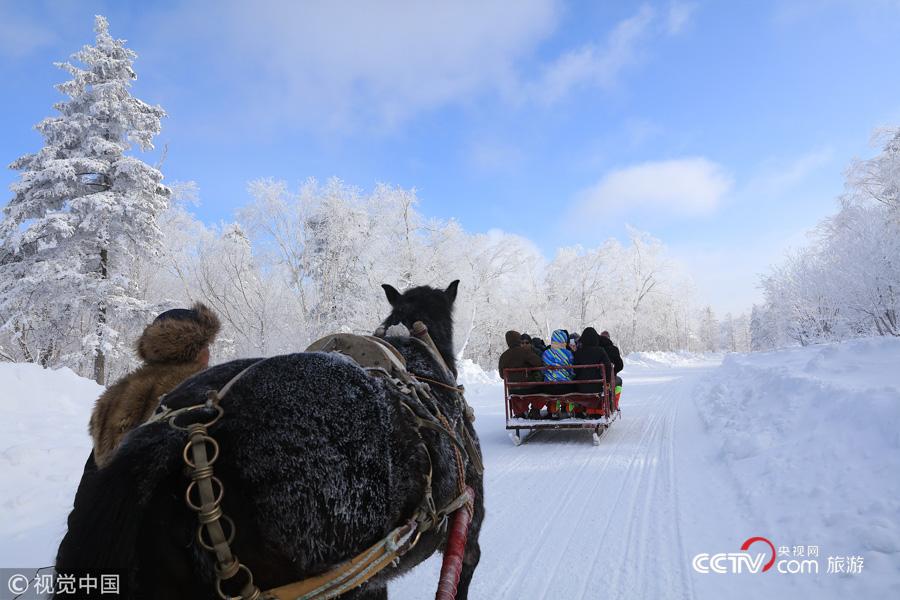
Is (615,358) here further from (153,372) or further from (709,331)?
(709,331)

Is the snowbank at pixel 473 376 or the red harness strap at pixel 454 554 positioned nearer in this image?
the red harness strap at pixel 454 554

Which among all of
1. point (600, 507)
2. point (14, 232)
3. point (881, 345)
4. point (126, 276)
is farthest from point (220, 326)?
point (14, 232)

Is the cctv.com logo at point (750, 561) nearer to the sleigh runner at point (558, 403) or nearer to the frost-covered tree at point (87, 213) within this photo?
the sleigh runner at point (558, 403)

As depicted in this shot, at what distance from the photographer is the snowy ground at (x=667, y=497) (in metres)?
2.95

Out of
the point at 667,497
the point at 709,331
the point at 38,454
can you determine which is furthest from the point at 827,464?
the point at 709,331

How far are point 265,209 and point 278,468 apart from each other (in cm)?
2118

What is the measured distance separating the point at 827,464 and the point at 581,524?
2.17 meters

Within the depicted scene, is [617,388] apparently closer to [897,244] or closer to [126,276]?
[126,276]

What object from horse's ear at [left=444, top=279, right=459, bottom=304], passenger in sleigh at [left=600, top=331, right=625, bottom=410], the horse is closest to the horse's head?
horse's ear at [left=444, top=279, right=459, bottom=304]

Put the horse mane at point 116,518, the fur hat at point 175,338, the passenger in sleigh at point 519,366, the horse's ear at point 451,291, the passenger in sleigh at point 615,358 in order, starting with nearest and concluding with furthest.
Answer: the horse mane at point 116,518
the fur hat at point 175,338
the horse's ear at point 451,291
the passenger in sleigh at point 519,366
the passenger in sleigh at point 615,358

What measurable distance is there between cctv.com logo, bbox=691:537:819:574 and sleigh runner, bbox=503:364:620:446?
3.63 m

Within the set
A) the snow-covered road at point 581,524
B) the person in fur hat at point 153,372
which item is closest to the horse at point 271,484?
the person in fur hat at point 153,372

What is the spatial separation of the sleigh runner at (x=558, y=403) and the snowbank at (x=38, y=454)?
566 centimetres

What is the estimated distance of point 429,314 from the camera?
3.22m
